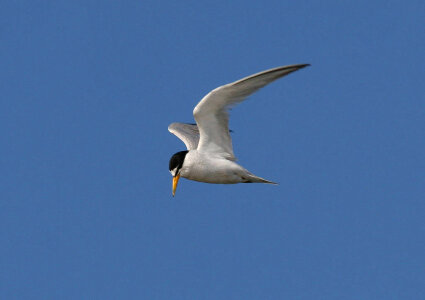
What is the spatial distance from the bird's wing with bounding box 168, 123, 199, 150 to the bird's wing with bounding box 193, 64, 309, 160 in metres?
1.62

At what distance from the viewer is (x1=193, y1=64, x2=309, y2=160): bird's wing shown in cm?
903

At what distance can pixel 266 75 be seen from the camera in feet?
29.5

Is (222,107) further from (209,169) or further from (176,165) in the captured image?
(176,165)

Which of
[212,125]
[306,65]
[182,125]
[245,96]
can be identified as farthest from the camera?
[182,125]

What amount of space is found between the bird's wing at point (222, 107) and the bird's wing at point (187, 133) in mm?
1619

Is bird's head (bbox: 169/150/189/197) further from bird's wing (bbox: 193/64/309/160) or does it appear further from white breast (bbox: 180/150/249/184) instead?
bird's wing (bbox: 193/64/309/160)

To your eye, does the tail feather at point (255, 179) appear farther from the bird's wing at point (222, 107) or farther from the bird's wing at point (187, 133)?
the bird's wing at point (187, 133)

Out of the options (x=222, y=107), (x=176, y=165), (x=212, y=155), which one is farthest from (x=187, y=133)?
(x=222, y=107)

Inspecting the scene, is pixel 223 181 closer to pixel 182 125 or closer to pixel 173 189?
pixel 173 189

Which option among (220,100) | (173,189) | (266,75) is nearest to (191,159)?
(173,189)

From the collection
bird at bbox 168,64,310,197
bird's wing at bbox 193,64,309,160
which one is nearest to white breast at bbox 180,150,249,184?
bird at bbox 168,64,310,197

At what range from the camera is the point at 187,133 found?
1303cm

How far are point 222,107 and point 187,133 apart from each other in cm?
309

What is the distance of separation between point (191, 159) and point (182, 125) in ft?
9.74
